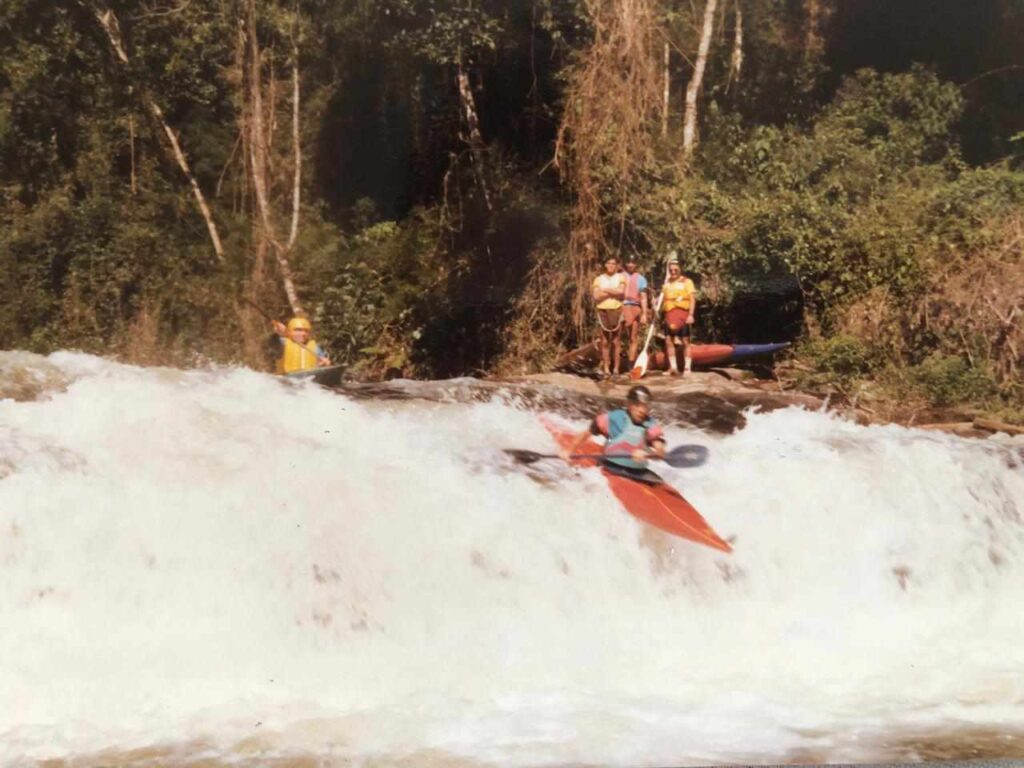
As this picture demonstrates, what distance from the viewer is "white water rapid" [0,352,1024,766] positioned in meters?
4.45

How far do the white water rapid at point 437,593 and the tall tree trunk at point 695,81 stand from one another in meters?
2.05

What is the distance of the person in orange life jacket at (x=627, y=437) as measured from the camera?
5.82 m

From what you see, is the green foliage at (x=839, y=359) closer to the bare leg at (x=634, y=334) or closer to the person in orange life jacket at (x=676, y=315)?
the person in orange life jacket at (x=676, y=315)

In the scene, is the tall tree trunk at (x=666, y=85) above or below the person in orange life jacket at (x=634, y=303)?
above

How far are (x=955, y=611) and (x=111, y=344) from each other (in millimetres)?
4213

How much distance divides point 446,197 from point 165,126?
1518 millimetres

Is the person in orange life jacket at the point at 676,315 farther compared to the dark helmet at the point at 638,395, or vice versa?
the person in orange life jacket at the point at 676,315

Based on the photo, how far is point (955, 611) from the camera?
569 centimetres

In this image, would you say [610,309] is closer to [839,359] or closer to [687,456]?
[687,456]

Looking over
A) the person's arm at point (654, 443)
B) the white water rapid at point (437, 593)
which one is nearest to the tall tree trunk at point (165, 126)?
the white water rapid at point (437, 593)

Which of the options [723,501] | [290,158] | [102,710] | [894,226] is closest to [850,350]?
[894,226]

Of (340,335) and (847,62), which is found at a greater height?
(847,62)

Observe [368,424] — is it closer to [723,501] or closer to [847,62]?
[723,501]

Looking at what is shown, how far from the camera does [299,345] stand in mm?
6309
